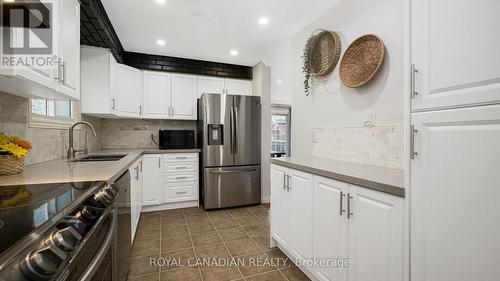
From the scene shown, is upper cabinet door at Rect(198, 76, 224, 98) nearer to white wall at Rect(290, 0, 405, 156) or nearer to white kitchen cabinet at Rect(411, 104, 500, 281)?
white wall at Rect(290, 0, 405, 156)

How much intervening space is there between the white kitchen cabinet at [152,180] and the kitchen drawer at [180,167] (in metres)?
0.10

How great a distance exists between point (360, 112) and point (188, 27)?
2.22 metres

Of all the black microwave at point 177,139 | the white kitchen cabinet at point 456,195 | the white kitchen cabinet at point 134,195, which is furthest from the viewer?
the black microwave at point 177,139

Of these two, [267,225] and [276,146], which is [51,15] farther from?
[276,146]

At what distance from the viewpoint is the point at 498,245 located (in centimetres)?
72

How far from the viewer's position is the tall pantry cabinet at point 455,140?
0.75 m

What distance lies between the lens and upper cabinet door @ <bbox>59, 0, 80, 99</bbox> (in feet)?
4.63

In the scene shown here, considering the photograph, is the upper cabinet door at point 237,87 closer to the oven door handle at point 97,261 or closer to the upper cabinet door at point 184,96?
the upper cabinet door at point 184,96

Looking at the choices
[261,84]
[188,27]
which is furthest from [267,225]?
[188,27]

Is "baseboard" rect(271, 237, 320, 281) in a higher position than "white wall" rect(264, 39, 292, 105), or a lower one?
lower

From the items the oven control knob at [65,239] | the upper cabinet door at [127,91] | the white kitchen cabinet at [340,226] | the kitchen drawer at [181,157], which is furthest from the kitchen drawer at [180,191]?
the oven control knob at [65,239]

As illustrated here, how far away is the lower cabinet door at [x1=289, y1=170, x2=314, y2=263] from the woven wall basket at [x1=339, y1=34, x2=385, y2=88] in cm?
91

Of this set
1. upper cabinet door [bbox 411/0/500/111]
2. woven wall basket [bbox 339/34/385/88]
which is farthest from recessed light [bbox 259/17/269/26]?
upper cabinet door [bbox 411/0/500/111]

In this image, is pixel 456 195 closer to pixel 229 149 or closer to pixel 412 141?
pixel 412 141
